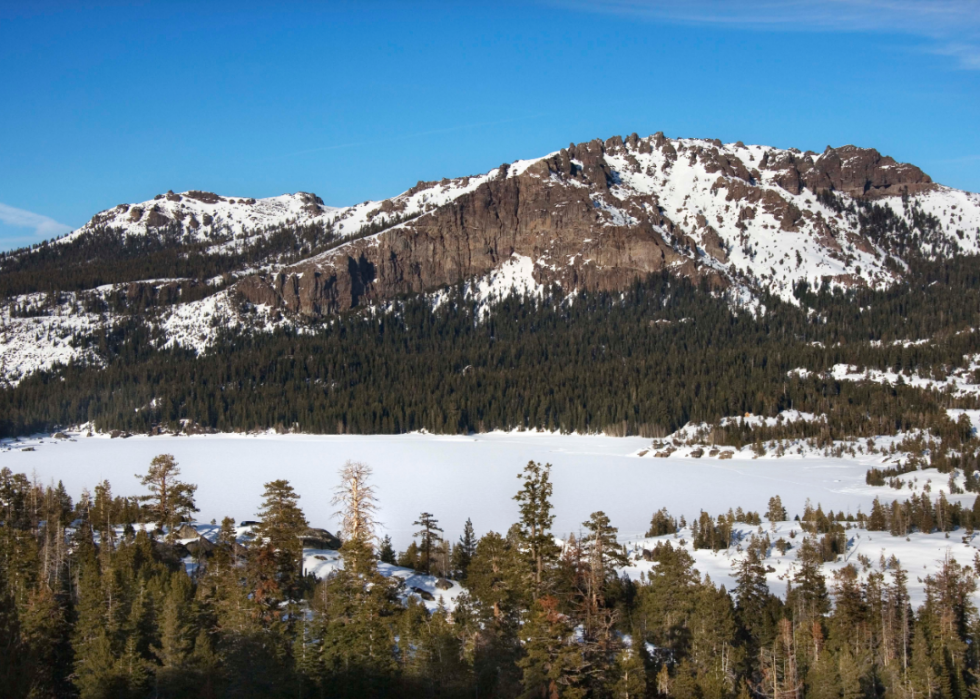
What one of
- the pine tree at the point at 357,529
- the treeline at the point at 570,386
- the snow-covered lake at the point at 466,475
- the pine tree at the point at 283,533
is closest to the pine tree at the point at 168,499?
the pine tree at the point at 283,533

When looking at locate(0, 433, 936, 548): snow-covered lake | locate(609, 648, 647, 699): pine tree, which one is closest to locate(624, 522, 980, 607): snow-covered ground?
locate(0, 433, 936, 548): snow-covered lake

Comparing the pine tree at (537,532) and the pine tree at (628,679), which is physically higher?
the pine tree at (537,532)

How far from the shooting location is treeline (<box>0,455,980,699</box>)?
96.8ft

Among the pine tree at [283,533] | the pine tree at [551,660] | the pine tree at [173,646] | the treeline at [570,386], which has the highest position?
the treeline at [570,386]

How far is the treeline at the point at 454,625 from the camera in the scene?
29.5 m

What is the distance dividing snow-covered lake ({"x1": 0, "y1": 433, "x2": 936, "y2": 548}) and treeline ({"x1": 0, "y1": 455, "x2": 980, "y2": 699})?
22448 millimetres

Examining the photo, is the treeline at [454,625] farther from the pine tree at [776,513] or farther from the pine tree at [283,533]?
the pine tree at [776,513]

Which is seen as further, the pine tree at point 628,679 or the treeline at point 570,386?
the treeline at point 570,386

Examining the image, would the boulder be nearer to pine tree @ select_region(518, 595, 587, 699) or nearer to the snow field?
the snow field

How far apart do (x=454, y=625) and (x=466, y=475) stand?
63307 millimetres

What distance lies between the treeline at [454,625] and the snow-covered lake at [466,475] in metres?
22.4

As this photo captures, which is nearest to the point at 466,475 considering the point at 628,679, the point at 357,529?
the point at 357,529

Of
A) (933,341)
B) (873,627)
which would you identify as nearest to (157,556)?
(873,627)

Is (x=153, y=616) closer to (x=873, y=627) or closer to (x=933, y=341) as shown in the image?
(x=873, y=627)
